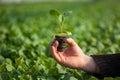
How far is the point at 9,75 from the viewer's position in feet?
11.9

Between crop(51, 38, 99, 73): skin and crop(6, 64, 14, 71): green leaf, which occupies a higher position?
crop(51, 38, 99, 73): skin

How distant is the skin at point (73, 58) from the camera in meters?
3.60

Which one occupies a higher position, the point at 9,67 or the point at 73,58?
the point at 73,58

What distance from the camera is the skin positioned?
3598mm

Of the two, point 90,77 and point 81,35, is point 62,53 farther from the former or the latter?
point 81,35

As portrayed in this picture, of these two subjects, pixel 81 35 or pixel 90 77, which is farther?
pixel 81 35

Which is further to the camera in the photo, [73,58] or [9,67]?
[9,67]

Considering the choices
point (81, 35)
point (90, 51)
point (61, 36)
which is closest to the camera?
point (61, 36)

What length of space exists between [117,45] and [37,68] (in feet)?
5.86

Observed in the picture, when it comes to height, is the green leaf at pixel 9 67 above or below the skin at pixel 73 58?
below

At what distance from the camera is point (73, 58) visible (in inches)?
144

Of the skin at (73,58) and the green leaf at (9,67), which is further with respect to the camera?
the green leaf at (9,67)

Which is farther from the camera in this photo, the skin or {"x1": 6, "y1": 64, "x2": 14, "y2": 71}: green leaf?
{"x1": 6, "y1": 64, "x2": 14, "y2": 71}: green leaf

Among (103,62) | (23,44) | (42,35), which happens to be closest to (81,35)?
(42,35)
